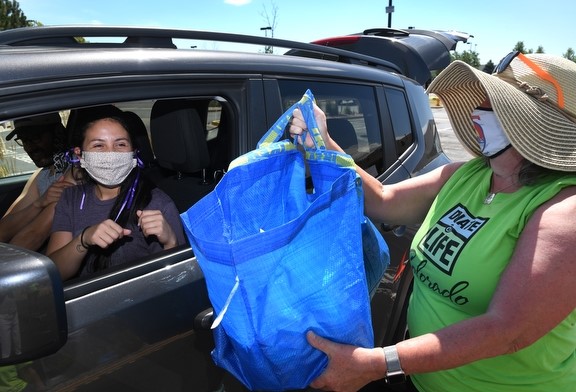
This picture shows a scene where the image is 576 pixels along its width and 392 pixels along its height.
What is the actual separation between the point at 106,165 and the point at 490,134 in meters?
1.46

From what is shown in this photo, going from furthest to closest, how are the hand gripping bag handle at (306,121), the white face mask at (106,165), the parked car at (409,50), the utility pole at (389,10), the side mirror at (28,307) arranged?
1. the utility pole at (389,10)
2. the parked car at (409,50)
3. the white face mask at (106,165)
4. the hand gripping bag handle at (306,121)
5. the side mirror at (28,307)

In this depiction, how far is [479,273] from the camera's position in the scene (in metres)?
1.32

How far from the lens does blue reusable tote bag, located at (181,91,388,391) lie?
1.09 meters

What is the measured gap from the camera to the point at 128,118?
2.33 meters

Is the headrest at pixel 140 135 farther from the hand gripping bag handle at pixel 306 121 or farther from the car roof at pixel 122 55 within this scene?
the hand gripping bag handle at pixel 306 121

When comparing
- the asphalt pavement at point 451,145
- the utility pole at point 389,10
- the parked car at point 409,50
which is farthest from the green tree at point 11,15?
the parked car at point 409,50

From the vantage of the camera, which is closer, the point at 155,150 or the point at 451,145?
the point at 155,150

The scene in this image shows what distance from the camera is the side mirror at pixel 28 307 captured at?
957mm

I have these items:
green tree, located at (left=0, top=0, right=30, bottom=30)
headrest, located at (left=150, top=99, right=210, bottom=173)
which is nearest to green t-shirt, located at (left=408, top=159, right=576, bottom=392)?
headrest, located at (left=150, top=99, right=210, bottom=173)

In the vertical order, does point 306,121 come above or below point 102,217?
above

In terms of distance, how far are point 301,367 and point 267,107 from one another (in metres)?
1.00

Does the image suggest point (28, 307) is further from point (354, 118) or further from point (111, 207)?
point (354, 118)

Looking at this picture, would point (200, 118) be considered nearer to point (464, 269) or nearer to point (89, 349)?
point (89, 349)

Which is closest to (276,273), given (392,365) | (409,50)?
(392,365)
